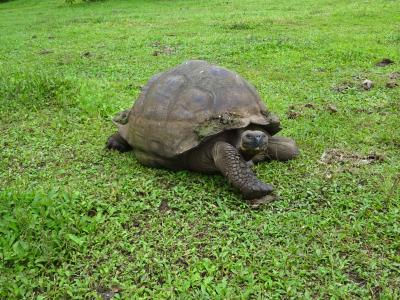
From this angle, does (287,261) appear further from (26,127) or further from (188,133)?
(26,127)

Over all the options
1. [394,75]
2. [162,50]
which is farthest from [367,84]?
[162,50]

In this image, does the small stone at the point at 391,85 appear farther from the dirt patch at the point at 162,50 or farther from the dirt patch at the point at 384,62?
the dirt patch at the point at 162,50

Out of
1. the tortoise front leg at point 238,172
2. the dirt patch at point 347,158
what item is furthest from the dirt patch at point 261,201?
the dirt patch at point 347,158

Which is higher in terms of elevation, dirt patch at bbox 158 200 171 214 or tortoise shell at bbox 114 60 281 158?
tortoise shell at bbox 114 60 281 158

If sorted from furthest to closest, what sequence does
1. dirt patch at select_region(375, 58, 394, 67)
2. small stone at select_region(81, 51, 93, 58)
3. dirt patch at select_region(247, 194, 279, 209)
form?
small stone at select_region(81, 51, 93, 58) < dirt patch at select_region(375, 58, 394, 67) < dirt patch at select_region(247, 194, 279, 209)

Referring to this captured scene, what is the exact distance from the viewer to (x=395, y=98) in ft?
17.9

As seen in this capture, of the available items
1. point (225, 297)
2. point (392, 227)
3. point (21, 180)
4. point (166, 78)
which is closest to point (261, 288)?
point (225, 297)

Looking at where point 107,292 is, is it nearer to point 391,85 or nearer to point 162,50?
point 391,85

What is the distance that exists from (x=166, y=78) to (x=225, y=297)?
6.59 feet

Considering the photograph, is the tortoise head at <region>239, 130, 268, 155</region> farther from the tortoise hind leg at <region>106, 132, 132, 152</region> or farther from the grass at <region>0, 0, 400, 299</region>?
the tortoise hind leg at <region>106, 132, 132, 152</region>

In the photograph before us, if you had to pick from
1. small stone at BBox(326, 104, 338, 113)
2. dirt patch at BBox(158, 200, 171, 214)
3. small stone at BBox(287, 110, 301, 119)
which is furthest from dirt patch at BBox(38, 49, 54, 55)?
dirt patch at BBox(158, 200, 171, 214)

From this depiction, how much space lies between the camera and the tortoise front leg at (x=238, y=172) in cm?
329

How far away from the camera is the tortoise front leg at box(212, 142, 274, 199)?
3.29m

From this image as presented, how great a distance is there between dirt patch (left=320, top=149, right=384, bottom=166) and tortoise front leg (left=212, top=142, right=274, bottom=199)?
0.85 m
